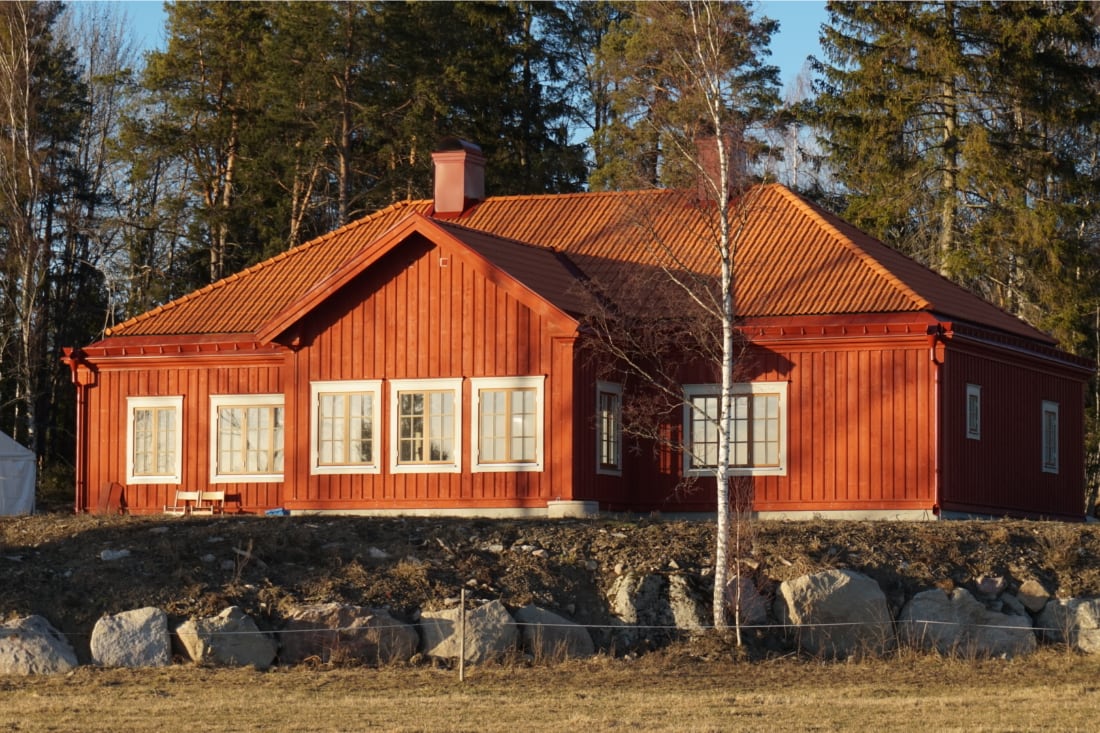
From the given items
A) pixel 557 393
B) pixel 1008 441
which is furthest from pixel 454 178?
pixel 1008 441

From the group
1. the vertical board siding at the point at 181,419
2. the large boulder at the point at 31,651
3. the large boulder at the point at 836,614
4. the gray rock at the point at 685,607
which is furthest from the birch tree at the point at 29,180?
the large boulder at the point at 836,614

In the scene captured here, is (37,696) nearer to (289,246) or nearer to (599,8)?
(289,246)

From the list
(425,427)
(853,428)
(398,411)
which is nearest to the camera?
(853,428)

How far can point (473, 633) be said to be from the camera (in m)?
21.1

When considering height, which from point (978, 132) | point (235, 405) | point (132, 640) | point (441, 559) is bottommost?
point (132, 640)

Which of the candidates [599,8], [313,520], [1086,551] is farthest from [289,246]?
[1086,551]

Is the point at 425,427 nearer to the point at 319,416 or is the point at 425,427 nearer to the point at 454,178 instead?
the point at 319,416

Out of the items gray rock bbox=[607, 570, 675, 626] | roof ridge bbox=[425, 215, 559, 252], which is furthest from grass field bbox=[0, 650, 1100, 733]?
roof ridge bbox=[425, 215, 559, 252]

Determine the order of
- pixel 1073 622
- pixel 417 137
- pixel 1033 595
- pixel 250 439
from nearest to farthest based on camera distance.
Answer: pixel 1073 622 → pixel 1033 595 → pixel 250 439 → pixel 417 137

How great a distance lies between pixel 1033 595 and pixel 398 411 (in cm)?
1027

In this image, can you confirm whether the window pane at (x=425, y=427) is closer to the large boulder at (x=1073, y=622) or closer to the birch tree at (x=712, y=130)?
the birch tree at (x=712, y=130)

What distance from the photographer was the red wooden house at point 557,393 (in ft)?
89.6

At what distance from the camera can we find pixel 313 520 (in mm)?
24750

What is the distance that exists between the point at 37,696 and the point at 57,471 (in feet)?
93.8
